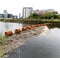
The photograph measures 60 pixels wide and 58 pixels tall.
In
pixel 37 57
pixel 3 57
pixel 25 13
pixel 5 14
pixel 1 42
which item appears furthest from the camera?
pixel 25 13

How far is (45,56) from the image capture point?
1070cm

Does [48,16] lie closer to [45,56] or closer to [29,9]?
[29,9]

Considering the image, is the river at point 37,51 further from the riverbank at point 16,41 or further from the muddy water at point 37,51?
the riverbank at point 16,41

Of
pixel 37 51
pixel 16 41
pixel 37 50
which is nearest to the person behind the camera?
pixel 37 51

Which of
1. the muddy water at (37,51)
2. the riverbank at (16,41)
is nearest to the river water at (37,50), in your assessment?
the muddy water at (37,51)

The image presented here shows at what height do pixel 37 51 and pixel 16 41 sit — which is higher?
pixel 37 51

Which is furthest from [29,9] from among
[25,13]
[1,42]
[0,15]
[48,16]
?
[1,42]

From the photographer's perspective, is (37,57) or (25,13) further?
(25,13)

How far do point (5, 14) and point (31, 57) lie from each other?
11668cm

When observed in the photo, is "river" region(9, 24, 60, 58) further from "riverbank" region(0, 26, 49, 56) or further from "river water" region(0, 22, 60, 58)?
"riverbank" region(0, 26, 49, 56)

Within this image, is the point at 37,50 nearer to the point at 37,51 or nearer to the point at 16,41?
the point at 37,51

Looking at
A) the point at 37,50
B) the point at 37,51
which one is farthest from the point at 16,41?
the point at 37,51

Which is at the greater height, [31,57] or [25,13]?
[31,57]

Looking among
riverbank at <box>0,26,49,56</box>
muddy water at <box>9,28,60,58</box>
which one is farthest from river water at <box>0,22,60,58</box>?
riverbank at <box>0,26,49,56</box>
